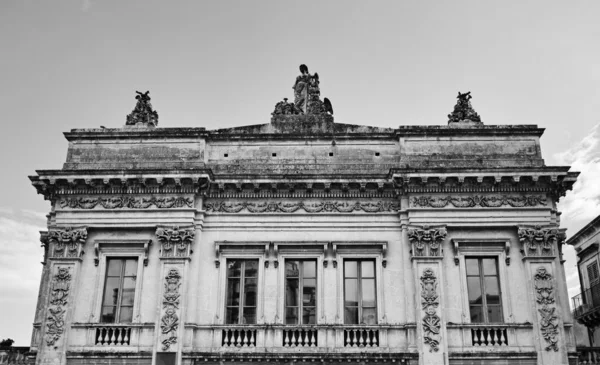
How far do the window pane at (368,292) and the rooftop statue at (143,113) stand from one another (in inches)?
377

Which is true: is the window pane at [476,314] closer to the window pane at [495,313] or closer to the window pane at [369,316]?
the window pane at [495,313]

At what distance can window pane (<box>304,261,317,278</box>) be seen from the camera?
69.8 feet

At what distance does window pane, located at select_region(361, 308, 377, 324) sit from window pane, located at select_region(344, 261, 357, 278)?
45.8 inches

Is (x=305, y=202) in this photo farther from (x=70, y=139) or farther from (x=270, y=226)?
(x=70, y=139)

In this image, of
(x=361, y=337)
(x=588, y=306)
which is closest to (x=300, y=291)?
(x=361, y=337)

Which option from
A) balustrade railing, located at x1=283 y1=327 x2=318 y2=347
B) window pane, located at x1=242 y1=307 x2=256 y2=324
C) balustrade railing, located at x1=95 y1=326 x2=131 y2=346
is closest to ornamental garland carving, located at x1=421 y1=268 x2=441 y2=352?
balustrade railing, located at x1=283 y1=327 x2=318 y2=347

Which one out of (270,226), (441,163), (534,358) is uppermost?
(441,163)

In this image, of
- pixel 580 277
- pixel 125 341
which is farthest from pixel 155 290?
pixel 580 277

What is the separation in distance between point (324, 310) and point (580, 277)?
19.9m

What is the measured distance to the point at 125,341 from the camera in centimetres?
2028

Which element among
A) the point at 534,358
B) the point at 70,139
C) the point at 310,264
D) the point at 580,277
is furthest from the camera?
the point at 580,277

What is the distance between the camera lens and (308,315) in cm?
2084

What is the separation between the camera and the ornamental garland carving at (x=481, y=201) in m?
21.4

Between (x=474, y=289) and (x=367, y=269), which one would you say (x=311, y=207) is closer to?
(x=367, y=269)
